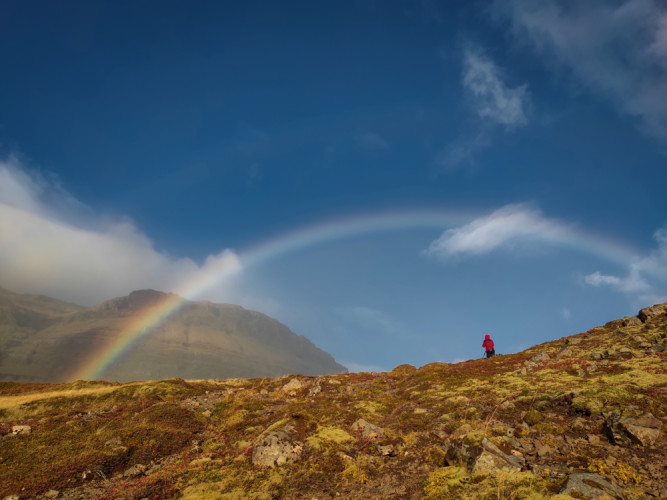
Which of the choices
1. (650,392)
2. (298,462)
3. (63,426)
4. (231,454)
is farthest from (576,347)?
(63,426)

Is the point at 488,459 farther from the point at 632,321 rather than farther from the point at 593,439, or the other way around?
the point at 632,321

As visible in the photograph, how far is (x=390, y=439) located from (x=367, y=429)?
2503 mm

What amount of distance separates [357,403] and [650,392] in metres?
19.8

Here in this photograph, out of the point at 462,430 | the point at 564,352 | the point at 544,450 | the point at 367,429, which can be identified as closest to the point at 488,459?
the point at 544,450

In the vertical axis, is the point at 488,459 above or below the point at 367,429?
above

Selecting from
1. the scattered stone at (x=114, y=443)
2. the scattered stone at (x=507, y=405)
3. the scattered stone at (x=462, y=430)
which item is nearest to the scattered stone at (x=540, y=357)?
the scattered stone at (x=507, y=405)

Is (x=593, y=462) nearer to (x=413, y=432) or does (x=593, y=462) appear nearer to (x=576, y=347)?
(x=413, y=432)

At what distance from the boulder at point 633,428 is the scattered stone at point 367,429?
38.7 ft

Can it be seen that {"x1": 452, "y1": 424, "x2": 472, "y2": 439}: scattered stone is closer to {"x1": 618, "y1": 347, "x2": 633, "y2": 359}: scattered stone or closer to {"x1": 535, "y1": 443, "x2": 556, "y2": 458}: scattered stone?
{"x1": 535, "y1": 443, "x2": 556, "y2": 458}: scattered stone

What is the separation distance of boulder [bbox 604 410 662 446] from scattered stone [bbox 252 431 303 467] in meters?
15.6

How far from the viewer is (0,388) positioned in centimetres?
4325

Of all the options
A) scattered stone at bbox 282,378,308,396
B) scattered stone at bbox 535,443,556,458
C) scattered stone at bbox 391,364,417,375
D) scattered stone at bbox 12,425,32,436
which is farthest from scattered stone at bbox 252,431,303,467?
scattered stone at bbox 391,364,417,375

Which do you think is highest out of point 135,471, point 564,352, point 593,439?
point 564,352

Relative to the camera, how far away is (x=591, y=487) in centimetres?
1120
